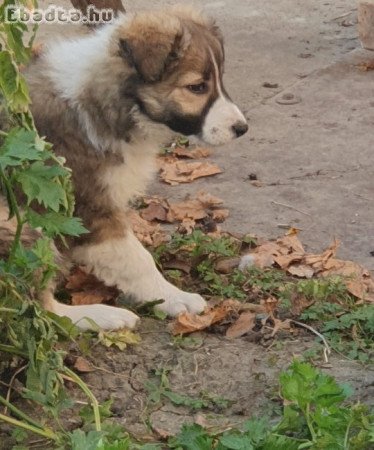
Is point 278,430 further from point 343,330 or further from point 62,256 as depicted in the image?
point 62,256

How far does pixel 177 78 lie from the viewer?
493 cm

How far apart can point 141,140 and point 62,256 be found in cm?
68

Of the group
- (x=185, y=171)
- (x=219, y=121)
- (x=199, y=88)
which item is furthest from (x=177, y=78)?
(x=185, y=171)

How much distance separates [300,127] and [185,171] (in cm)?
113

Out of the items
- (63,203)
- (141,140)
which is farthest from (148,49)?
(63,203)

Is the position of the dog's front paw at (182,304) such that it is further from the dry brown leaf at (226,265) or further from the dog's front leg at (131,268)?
the dry brown leaf at (226,265)

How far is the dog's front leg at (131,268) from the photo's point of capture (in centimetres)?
484

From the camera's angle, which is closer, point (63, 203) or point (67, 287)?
point (63, 203)

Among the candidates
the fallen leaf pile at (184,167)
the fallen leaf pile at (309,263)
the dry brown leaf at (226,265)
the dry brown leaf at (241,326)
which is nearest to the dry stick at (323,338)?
the dry brown leaf at (241,326)

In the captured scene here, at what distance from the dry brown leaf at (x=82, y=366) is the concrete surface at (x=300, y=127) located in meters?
1.73

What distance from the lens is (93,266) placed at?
16.1 ft

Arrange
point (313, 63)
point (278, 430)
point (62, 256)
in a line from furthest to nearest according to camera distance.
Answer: point (313, 63)
point (62, 256)
point (278, 430)

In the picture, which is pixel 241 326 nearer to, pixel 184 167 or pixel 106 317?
pixel 106 317

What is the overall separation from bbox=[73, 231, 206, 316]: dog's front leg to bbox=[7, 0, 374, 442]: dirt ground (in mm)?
187
